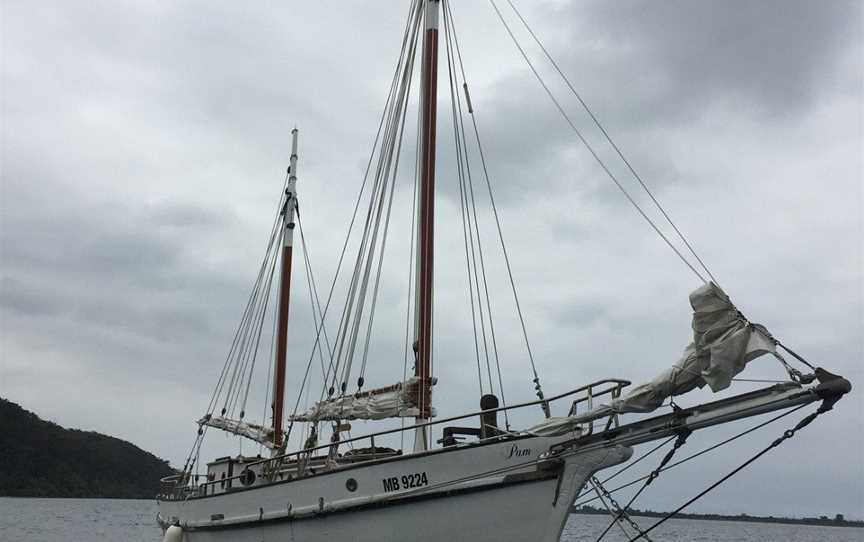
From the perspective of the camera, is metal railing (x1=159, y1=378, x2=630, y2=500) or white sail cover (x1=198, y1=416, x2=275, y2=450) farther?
white sail cover (x1=198, y1=416, x2=275, y2=450)

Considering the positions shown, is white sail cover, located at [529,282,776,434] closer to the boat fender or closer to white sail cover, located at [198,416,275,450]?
the boat fender

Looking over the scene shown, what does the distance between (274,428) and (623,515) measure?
71.6 ft

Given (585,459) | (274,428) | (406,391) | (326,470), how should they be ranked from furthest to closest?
1. (274,428)
2. (406,391)
3. (326,470)
4. (585,459)

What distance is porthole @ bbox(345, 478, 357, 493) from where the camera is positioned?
17859 mm

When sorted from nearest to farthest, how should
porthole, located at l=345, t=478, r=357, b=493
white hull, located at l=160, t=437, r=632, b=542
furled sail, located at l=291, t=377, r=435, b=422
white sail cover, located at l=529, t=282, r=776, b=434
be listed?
white sail cover, located at l=529, t=282, r=776, b=434 < white hull, located at l=160, t=437, r=632, b=542 < porthole, located at l=345, t=478, r=357, b=493 < furled sail, located at l=291, t=377, r=435, b=422

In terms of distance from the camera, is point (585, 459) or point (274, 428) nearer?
point (585, 459)

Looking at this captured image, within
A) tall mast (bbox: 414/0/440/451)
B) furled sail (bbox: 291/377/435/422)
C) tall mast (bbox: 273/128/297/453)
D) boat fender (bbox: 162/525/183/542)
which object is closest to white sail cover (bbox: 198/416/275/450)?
tall mast (bbox: 273/128/297/453)

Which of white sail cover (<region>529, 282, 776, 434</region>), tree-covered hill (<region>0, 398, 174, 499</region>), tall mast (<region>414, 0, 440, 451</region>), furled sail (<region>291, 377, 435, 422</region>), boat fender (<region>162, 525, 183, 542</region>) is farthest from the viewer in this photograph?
tree-covered hill (<region>0, 398, 174, 499</region>)

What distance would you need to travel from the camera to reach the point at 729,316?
13.9 meters

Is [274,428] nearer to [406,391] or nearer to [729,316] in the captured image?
[406,391]

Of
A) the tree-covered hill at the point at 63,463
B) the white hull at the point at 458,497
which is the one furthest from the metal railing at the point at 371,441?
the tree-covered hill at the point at 63,463

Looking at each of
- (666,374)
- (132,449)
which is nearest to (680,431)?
(666,374)

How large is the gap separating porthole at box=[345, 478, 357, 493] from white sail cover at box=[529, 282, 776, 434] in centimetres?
664

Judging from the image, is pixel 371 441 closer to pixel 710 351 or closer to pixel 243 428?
pixel 710 351
